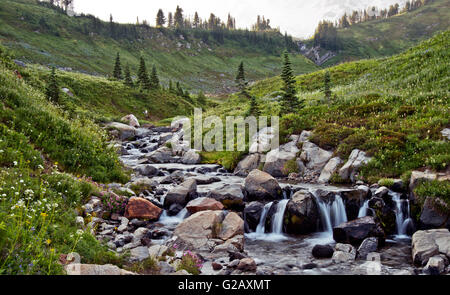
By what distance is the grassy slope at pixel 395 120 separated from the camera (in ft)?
49.5

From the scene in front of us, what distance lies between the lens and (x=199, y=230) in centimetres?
977

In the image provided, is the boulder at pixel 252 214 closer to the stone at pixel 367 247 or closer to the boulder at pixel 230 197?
the boulder at pixel 230 197

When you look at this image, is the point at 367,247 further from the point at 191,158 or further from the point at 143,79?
the point at 143,79

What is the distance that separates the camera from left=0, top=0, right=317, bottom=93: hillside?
107 m

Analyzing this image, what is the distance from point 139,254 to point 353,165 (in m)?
13.1

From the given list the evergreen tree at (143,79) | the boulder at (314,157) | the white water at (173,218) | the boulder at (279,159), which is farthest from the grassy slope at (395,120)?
the evergreen tree at (143,79)

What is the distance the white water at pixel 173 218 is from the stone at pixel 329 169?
8.50 meters

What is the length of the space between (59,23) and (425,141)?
548ft

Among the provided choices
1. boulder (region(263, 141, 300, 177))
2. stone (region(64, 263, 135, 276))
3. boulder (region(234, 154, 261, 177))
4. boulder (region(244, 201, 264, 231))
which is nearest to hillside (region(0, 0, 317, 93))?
boulder (region(234, 154, 261, 177))

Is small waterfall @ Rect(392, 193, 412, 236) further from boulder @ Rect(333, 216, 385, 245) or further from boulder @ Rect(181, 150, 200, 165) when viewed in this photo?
boulder @ Rect(181, 150, 200, 165)

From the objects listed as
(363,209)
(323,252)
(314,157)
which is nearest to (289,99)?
(314,157)

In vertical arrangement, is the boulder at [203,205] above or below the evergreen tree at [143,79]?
below

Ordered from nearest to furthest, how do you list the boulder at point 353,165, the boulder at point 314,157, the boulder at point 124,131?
the boulder at point 353,165 < the boulder at point 314,157 < the boulder at point 124,131
